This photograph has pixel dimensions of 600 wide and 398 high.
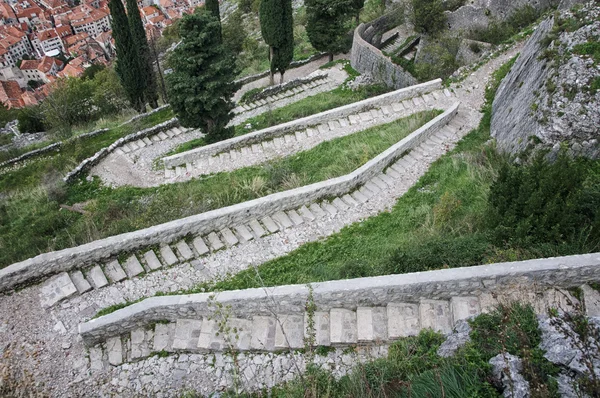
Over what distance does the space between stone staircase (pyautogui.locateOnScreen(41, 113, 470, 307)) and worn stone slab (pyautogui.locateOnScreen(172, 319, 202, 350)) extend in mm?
1475

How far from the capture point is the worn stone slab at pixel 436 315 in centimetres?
601

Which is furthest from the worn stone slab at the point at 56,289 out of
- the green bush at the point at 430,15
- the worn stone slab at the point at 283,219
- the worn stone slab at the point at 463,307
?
the green bush at the point at 430,15

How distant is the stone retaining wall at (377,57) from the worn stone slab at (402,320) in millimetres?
12866

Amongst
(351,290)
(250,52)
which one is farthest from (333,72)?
(351,290)

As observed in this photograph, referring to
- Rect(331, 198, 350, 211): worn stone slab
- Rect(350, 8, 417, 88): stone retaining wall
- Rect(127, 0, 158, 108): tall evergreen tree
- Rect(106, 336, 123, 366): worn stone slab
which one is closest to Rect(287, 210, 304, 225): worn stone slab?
Rect(331, 198, 350, 211): worn stone slab

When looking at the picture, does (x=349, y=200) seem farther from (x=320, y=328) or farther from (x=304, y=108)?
(x=304, y=108)

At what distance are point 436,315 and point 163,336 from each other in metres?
4.65

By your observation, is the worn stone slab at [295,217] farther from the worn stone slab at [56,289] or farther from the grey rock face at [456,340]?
the worn stone slab at [56,289]

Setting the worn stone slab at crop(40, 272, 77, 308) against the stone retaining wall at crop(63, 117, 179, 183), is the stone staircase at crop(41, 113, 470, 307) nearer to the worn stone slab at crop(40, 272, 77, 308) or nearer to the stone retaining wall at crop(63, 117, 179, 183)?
the worn stone slab at crop(40, 272, 77, 308)

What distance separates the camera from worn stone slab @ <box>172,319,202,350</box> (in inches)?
255

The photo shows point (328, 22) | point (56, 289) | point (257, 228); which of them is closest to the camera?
point (56, 289)

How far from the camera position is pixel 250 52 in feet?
95.6

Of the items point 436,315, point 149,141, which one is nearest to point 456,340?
point 436,315

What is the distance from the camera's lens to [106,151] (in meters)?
14.1
